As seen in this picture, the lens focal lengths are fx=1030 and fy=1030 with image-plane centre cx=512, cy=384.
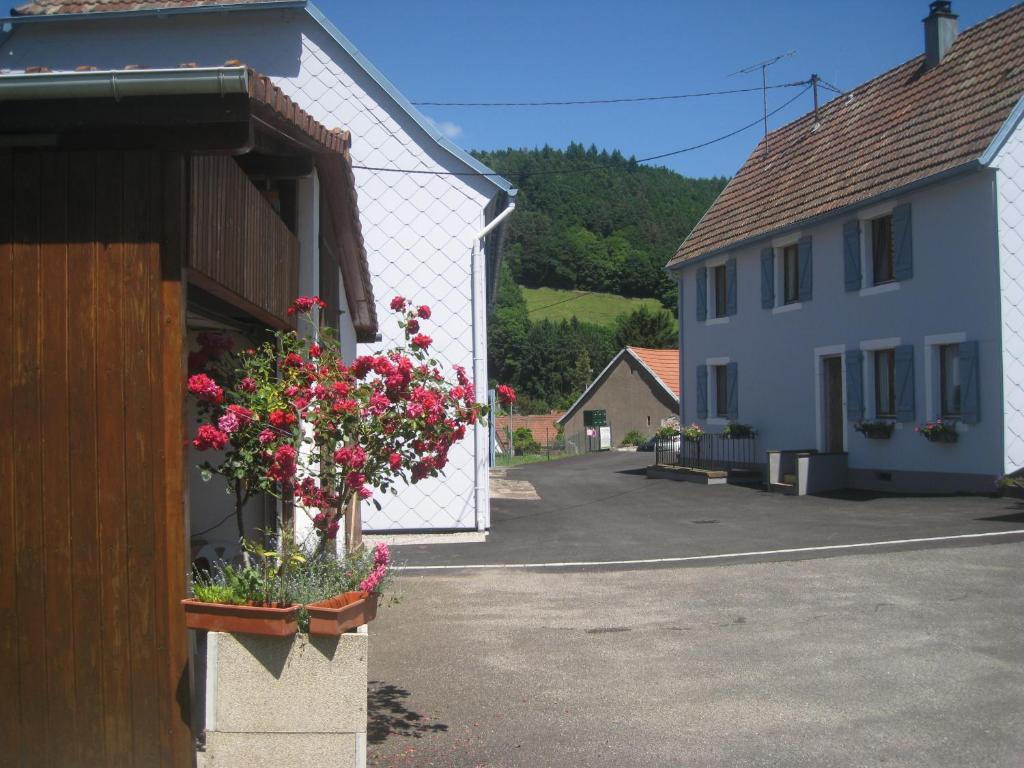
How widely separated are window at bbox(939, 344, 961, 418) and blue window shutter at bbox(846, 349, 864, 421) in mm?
2045

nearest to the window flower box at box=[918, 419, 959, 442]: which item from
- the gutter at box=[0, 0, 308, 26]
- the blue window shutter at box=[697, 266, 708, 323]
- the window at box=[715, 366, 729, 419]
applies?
the window at box=[715, 366, 729, 419]

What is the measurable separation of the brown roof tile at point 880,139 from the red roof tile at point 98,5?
38.9ft

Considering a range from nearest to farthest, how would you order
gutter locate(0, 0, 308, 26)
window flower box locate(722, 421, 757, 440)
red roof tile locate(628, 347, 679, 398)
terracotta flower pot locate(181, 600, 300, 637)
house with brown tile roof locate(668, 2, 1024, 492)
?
terracotta flower pot locate(181, 600, 300, 637)
gutter locate(0, 0, 308, 26)
house with brown tile roof locate(668, 2, 1024, 492)
window flower box locate(722, 421, 757, 440)
red roof tile locate(628, 347, 679, 398)

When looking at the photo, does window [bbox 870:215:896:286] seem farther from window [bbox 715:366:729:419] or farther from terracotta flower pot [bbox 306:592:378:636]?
terracotta flower pot [bbox 306:592:378:636]

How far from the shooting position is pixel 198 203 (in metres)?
4.35

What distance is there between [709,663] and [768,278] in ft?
59.5

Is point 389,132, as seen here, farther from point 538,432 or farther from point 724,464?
point 538,432

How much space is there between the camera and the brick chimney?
2061 centimetres

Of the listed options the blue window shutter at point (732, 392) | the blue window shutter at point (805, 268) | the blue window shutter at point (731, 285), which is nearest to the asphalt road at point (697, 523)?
the blue window shutter at point (732, 392)

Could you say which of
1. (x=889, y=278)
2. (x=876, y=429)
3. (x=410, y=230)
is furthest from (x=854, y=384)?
(x=410, y=230)

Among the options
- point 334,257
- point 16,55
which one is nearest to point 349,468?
point 334,257

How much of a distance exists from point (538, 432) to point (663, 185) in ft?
110

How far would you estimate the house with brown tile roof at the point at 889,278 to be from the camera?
661 inches

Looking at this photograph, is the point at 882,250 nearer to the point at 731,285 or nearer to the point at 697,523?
the point at 731,285
